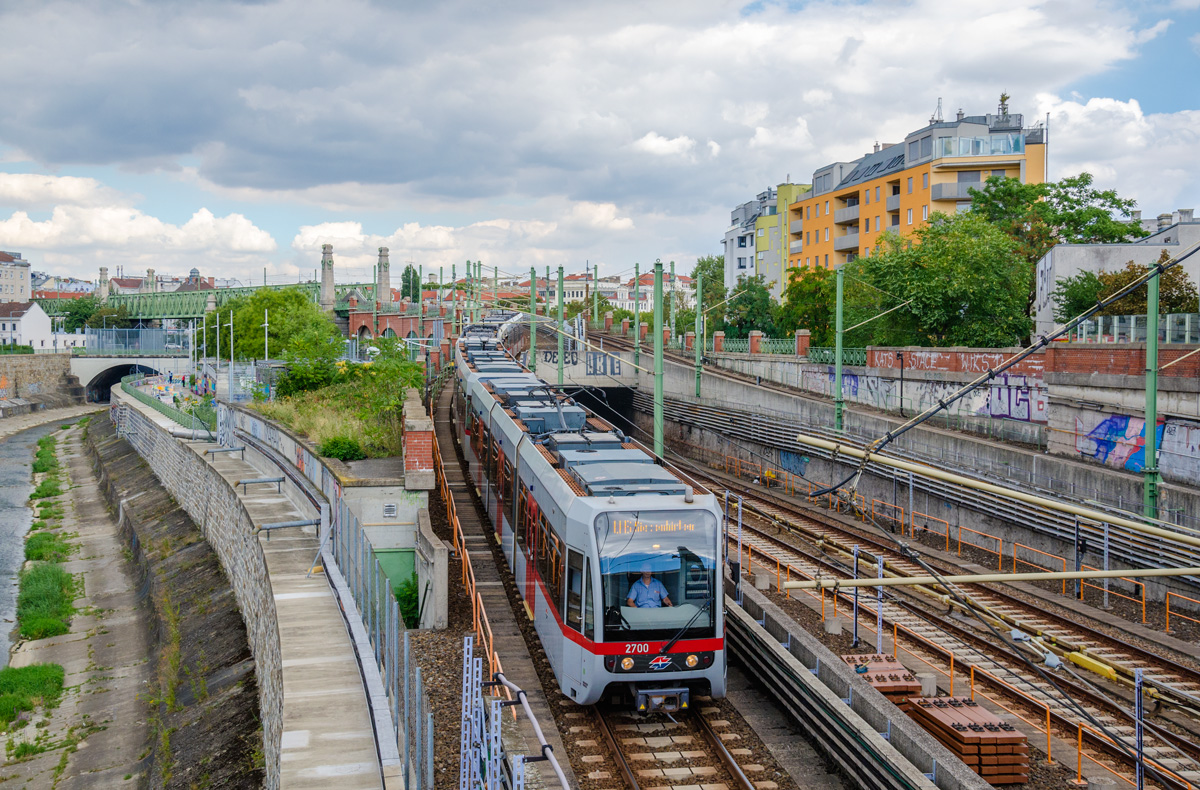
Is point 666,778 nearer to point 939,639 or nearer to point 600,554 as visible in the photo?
point 600,554

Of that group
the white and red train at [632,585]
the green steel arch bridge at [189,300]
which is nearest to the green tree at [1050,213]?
the white and red train at [632,585]

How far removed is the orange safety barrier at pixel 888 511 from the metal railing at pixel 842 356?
10.6 metres

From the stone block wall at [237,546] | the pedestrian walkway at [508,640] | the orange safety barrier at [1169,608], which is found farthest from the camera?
the orange safety barrier at [1169,608]

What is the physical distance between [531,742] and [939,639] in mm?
8488

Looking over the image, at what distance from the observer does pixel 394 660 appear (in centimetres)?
1214

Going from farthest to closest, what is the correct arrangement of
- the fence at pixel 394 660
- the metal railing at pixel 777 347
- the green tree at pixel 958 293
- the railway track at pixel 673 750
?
the metal railing at pixel 777 347 → the green tree at pixel 958 293 → the railway track at pixel 673 750 → the fence at pixel 394 660

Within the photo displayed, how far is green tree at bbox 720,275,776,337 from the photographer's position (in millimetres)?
64250

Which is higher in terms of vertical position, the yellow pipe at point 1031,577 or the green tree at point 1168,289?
the green tree at point 1168,289

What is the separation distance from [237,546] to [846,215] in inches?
2211

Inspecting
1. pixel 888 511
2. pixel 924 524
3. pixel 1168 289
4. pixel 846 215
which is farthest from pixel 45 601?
pixel 846 215

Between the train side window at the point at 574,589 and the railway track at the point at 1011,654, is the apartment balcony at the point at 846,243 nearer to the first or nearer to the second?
the railway track at the point at 1011,654

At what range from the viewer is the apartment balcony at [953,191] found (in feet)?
203

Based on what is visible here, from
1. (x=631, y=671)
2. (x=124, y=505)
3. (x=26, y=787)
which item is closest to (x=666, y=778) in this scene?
(x=631, y=671)

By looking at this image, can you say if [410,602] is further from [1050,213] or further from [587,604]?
[1050,213]
